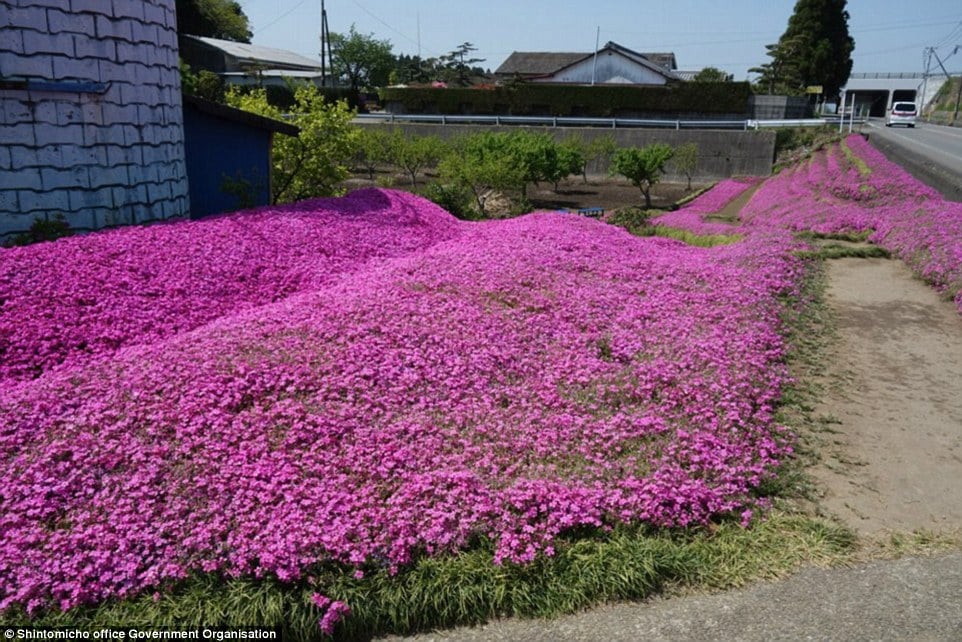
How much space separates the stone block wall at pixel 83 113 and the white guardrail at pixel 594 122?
107 ft

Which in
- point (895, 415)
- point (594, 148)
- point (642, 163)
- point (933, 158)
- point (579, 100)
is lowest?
point (895, 415)

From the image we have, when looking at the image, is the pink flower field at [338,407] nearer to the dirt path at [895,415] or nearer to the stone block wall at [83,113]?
the dirt path at [895,415]

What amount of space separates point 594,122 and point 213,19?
123 ft

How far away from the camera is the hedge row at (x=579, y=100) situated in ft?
150

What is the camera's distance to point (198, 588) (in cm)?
464

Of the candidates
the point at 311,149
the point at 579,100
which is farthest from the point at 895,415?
the point at 579,100

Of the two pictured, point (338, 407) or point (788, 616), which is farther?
point (338, 407)

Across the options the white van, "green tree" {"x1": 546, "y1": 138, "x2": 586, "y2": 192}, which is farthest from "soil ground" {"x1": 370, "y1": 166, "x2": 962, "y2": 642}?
the white van

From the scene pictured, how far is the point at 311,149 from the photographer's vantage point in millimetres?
17688

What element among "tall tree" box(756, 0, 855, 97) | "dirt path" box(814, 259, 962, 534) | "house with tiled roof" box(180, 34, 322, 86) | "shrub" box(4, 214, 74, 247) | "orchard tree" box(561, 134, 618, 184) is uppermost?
"tall tree" box(756, 0, 855, 97)

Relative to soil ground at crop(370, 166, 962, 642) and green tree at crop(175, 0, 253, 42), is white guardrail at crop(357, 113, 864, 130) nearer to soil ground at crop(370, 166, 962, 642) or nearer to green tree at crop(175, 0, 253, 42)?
green tree at crop(175, 0, 253, 42)

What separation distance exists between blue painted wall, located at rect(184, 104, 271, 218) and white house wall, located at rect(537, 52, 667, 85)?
48355mm

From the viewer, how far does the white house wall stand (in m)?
57.8

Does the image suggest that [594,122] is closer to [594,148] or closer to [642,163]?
[594,148]
